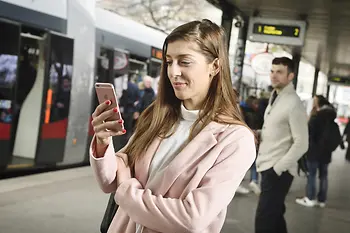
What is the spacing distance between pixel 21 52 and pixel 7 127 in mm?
1298

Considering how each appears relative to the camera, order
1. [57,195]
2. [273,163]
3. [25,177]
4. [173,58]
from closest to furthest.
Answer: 1. [173,58]
2. [273,163]
3. [57,195]
4. [25,177]

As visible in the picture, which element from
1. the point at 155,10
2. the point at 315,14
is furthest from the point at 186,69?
the point at 155,10

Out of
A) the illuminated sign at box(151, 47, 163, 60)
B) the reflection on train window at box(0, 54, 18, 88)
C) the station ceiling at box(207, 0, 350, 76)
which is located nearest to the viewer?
the reflection on train window at box(0, 54, 18, 88)

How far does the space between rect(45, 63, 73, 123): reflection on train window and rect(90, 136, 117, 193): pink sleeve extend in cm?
617

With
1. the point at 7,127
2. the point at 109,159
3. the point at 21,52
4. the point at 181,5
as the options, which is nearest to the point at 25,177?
the point at 7,127

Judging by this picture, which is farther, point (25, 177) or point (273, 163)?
point (25, 177)

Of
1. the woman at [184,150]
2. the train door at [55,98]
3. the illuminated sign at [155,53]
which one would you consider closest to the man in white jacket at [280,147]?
the woman at [184,150]

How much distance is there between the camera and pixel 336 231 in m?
6.77

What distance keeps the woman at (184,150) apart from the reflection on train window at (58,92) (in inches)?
240

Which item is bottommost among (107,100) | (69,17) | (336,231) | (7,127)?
(336,231)

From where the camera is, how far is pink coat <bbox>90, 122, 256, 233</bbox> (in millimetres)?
1554

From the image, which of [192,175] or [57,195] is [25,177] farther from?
[192,175]

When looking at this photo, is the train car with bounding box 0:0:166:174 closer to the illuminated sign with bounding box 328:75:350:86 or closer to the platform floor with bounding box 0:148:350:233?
the platform floor with bounding box 0:148:350:233

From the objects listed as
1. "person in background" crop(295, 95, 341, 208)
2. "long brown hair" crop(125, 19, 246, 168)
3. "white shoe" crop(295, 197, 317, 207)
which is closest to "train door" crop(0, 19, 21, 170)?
"person in background" crop(295, 95, 341, 208)
